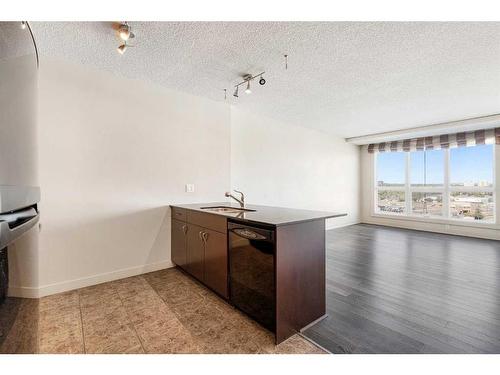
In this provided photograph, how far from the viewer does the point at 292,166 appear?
4.89m

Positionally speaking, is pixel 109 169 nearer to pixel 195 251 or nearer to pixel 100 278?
pixel 100 278

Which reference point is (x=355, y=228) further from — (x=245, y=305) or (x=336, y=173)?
(x=245, y=305)

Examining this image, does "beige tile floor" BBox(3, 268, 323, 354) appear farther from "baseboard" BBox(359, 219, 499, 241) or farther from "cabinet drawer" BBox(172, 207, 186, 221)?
"baseboard" BBox(359, 219, 499, 241)

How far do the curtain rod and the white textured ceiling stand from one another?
64 centimetres

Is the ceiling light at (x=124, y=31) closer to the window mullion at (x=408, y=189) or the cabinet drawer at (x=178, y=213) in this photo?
the cabinet drawer at (x=178, y=213)

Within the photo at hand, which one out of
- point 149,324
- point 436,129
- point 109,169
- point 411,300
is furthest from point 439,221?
point 109,169

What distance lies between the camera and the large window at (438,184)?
4949 millimetres

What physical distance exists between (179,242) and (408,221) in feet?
18.4

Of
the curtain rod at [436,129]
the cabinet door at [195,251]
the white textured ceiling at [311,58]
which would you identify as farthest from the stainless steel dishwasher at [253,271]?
the curtain rod at [436,129]

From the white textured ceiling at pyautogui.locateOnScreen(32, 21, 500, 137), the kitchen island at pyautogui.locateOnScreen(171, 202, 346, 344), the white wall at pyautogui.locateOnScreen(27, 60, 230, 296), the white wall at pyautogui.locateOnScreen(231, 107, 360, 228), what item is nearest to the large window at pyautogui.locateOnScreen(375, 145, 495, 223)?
the white wall at pyautogui.locateOnScreen(231, 107, 360, 228)

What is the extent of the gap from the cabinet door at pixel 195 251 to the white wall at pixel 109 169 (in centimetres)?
57

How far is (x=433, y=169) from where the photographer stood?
18.3ft
